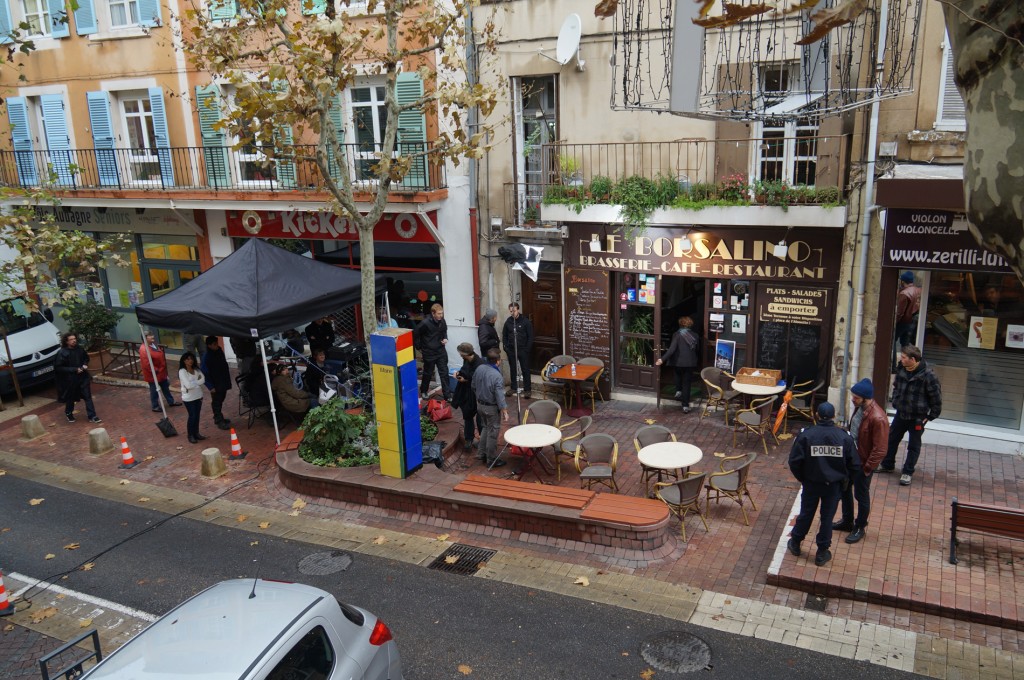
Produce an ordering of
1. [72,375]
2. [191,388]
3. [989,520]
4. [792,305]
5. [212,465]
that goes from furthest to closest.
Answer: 1. [72,375]
2. [191,388]
3. [792,305]
4. [212,465]
5. [989,520]

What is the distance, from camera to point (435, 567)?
8.48 metres

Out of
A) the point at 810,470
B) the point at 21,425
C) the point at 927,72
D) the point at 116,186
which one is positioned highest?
the point at 927,72

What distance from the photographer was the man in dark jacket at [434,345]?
1341 cm

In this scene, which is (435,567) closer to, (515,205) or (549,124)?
(515,205)

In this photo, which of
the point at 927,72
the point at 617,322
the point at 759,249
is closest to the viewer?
the point at 927,72

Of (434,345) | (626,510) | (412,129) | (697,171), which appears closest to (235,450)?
(434,345)

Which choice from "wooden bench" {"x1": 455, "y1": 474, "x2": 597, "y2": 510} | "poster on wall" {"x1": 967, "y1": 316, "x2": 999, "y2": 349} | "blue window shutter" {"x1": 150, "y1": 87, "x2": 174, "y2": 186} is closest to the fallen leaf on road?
"wooden bench" {"x1": 455, "y1": 474, "x2": 597, "y2": 510}

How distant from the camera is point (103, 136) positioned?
17875mm

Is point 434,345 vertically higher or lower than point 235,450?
higher

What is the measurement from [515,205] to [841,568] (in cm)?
861

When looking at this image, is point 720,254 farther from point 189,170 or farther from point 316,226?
point 189,170

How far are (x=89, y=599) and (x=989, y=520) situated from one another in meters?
9.29

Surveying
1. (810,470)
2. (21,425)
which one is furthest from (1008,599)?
(21,425)

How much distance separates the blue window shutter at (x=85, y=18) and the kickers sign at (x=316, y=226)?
17.6 ft
